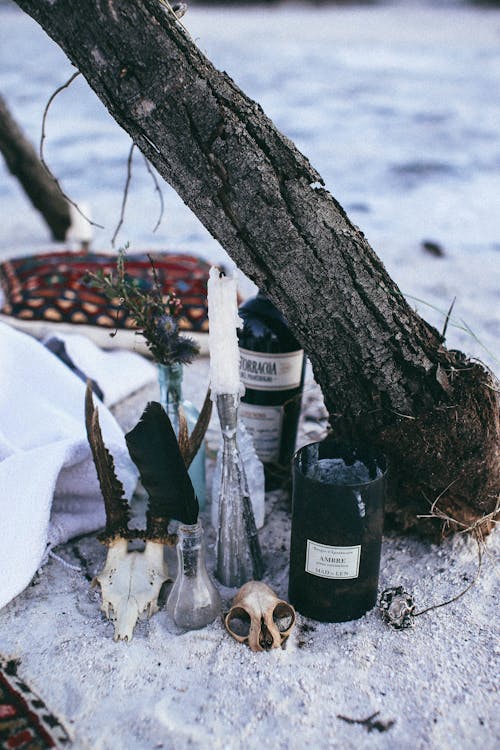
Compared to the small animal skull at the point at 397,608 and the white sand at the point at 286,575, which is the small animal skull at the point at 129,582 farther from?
the small animal skull at the point at 397,608

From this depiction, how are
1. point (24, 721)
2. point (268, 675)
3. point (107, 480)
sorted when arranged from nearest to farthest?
point (24, 721), point (268, 675), point (107, 480)

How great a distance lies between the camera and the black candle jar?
1518 millimetres

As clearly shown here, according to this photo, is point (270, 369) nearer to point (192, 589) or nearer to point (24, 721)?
point (192, 589)

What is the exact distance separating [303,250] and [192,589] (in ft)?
2.67

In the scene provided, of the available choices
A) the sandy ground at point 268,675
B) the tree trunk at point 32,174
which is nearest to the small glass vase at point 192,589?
the sandy ground at point 268,675

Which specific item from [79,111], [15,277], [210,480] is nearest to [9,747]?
[210,480]

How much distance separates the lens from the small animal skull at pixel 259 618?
1.53 meters

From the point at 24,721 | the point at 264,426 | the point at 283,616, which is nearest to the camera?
the point at 24,721

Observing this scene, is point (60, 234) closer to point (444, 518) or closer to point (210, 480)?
point (210, 480)

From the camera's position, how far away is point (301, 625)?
1.62 metres

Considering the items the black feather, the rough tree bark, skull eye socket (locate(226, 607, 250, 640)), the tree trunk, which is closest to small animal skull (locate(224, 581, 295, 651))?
skull eye socket (locate(226, 607, 250, 640))

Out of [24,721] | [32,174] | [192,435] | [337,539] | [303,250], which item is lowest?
[24,721]

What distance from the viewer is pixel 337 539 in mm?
1540

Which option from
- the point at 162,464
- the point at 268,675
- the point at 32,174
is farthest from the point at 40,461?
the point at 32,174
